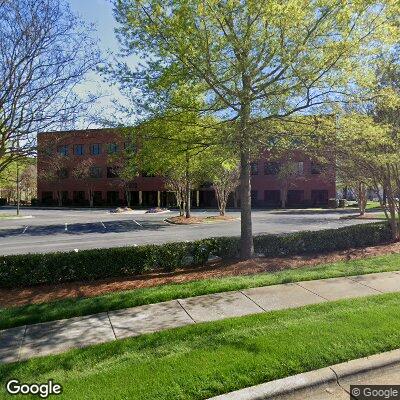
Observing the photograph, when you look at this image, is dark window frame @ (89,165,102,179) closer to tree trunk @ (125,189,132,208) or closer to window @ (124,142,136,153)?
tree trunk @ (125,189,132,208)

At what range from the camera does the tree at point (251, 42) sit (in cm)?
695

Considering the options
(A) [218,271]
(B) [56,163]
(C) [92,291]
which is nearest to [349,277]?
(A) [218,271]

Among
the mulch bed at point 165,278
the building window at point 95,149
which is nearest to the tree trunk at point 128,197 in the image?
the building window at point 95,149

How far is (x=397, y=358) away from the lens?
4.21m

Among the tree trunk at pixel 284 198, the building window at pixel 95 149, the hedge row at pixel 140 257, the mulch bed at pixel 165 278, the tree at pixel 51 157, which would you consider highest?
the building window at pixel 95 149

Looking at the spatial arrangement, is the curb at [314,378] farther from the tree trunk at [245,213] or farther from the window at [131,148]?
the window at [131,148]

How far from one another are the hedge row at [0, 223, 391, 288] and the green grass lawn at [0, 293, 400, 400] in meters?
4.23

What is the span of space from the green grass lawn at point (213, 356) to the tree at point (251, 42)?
15.5 ft

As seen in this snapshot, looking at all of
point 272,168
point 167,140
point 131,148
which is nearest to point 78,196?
point 272,168

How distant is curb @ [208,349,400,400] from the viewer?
3.57m

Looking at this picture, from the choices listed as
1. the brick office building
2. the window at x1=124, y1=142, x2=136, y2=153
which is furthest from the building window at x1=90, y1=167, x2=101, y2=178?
the window at x1=124, y1=142, x2=136, y2=153

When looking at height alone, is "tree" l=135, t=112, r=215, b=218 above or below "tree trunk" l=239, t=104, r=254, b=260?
above

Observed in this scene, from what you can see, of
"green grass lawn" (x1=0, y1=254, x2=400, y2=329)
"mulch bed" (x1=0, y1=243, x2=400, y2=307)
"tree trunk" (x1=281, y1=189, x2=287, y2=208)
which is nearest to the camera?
"green grass lawn" (x1=0, y1=254, x2=400, y2=329)

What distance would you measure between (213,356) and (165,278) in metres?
4.56
